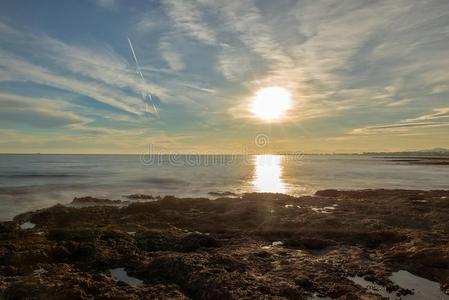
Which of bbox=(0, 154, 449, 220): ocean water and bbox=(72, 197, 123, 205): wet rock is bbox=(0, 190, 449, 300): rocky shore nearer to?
bbox=(72, 197, 123, 205): wet rock

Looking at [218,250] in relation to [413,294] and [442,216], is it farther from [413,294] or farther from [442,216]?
[442,216]

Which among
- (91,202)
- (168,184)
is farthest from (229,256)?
(168,184)

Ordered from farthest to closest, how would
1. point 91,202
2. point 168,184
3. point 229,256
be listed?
point 168,184 → point 91,202 → point 229,256

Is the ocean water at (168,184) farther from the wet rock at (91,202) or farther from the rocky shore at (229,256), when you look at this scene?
the rocky shore at (229,256)

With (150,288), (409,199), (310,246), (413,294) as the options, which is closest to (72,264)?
(150,288)

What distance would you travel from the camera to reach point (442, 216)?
83.8 feet

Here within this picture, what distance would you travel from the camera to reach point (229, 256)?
15.5 metres

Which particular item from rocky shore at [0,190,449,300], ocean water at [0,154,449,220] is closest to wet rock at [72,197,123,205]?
ocean water at [0,154,449,220]

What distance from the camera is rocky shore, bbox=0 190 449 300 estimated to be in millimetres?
12422

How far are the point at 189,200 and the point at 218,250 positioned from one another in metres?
17.5

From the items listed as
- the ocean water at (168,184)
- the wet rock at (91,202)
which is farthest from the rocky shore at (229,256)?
the ocean water at (168,184)

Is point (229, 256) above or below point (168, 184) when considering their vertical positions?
above

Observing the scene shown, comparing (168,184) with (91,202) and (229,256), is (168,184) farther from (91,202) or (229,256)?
(229,256)

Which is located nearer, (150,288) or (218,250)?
(150,288)
